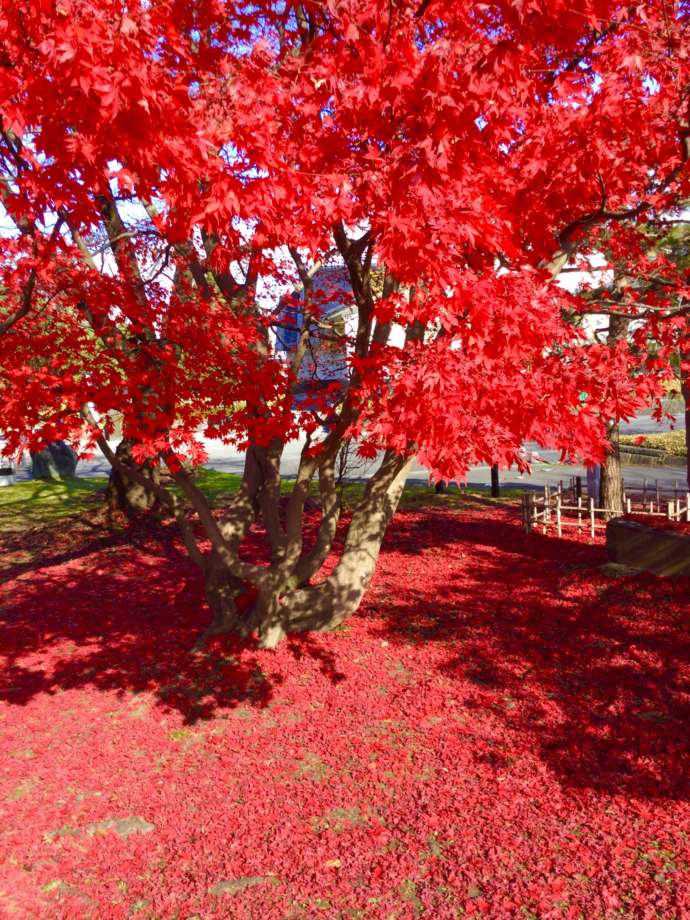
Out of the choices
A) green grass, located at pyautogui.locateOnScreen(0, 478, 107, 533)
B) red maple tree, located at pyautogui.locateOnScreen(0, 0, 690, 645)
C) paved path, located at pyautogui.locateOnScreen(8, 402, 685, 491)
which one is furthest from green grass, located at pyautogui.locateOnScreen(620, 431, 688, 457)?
red maple tree, located at pyautogui.locateOnScreen(0, 0, 690, 645)

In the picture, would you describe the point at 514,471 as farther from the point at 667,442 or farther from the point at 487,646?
the point at 487,646

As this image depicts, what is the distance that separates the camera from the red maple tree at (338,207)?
4746 mm

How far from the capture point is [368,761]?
19.2 ft

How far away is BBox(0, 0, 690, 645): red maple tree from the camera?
4.75m

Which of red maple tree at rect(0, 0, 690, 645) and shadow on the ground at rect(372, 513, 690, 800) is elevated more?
red maple tree at rect(0, 0, 690, 645)

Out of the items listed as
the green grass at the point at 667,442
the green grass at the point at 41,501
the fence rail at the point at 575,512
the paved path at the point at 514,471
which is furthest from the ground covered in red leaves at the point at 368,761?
the green grass at the point at 667,442

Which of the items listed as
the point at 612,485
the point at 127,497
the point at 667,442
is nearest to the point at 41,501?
the point at 127,497

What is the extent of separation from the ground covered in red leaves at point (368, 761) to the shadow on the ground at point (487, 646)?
0.03m

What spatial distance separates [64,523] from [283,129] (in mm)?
13724

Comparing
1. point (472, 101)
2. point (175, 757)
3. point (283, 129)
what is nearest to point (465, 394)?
point (472, 101)

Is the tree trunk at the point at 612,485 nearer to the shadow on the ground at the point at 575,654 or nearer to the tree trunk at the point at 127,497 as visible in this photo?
the shadow on the ground at the point at 575,654

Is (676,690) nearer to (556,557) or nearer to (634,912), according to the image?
(634,912)

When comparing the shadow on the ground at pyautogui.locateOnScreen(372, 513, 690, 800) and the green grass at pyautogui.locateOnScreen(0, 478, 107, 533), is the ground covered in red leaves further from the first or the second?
the green grass at pyautogui.locateOnScreen(0, 478, 107, 533)

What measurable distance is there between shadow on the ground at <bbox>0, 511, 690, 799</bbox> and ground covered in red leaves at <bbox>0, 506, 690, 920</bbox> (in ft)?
0.11
